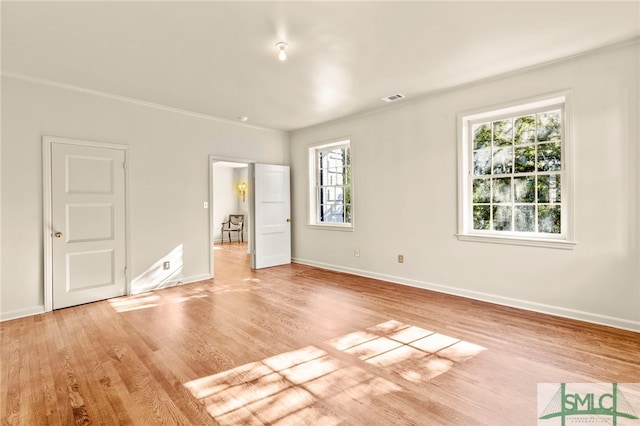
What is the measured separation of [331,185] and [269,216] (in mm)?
1355

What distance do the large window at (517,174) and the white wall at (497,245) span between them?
0.49ft

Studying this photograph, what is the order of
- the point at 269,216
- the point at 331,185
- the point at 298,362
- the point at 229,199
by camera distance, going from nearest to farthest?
the point at 298,362 → the point at 331,185 → the point at 269,216 → the point at 229,199

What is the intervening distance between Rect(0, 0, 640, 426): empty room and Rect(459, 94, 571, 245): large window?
0.03m

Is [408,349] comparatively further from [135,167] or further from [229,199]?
[229,199]

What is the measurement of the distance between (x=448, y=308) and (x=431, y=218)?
4.21 ft

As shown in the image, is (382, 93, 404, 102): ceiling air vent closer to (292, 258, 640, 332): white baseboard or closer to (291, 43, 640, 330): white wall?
(291, 43, 640, 330): white wall

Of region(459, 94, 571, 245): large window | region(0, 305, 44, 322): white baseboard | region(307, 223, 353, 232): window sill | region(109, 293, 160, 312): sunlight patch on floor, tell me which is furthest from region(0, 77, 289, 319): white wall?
region(459, 94, 571, 245): large window

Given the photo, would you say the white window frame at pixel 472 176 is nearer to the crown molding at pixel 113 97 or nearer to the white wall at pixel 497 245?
the white wall at pixel 497 245

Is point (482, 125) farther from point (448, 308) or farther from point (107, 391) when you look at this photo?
point (107, 391)

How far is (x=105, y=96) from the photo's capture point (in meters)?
4.23

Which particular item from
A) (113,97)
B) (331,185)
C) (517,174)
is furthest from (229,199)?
(517,174)

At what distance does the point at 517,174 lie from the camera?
149 inches

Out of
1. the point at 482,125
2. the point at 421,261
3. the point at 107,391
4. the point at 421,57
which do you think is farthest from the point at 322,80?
the point at 107,391

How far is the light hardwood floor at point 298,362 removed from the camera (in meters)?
1.93
